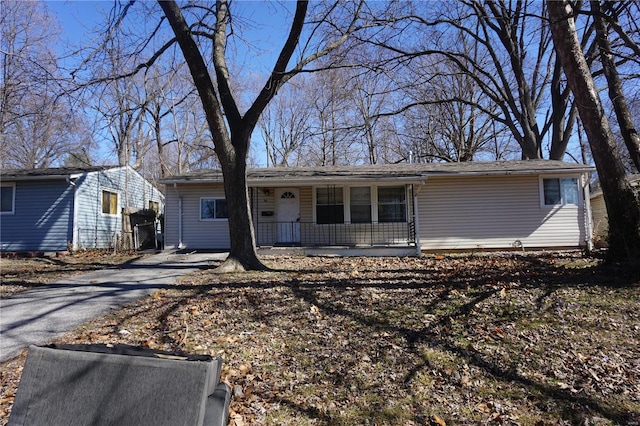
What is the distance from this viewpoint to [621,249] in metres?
6.32

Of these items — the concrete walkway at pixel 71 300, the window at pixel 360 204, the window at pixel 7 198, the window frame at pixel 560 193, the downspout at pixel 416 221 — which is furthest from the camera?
the window at pixel 7 198

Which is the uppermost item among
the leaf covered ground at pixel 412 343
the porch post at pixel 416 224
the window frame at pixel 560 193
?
the window frame at pixel 560 193

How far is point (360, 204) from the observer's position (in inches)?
536

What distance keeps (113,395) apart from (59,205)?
14925 millimetres

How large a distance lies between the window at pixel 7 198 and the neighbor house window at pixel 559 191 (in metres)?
20.1

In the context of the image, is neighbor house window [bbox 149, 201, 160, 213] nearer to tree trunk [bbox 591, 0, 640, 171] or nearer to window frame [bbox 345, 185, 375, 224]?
window frame [bbox 345, 185, 375, 224]

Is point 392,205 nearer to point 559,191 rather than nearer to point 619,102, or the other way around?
point 559,191

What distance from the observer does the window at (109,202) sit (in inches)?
648

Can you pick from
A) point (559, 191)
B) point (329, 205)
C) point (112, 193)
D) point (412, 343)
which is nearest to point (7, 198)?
point (112, 193)

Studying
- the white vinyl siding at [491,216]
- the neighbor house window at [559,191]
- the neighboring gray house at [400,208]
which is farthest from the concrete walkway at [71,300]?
the neighbor house window at [559,191]

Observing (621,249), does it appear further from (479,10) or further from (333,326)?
(479,10)

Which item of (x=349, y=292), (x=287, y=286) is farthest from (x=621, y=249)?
(x=287, y=286)

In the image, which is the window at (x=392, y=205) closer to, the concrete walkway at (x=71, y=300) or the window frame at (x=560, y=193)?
the window frame at (x=560, y=193)

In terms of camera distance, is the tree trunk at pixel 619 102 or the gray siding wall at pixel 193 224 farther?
the gray siding wall at pixel 193 224
